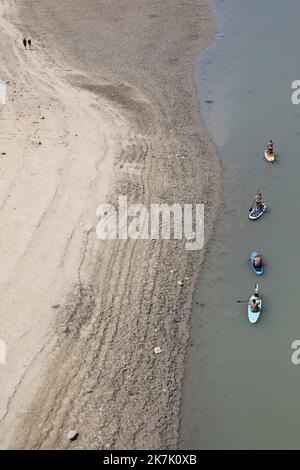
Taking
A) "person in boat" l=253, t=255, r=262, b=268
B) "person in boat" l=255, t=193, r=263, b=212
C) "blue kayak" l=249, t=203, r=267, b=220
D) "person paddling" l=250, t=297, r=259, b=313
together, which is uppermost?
"person in boat" l=255, t=193, r=263, b=212

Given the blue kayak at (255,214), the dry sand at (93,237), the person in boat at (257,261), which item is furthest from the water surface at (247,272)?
the dry sand at (93,237)

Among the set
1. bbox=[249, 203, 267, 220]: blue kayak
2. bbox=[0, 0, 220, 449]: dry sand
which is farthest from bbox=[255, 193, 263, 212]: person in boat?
bbox=[0, 0, 220, 449]: dry sand

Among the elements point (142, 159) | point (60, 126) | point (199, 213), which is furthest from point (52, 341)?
point (60, 126)

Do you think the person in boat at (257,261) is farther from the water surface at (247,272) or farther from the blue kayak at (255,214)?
the blue kayak at (255,214)

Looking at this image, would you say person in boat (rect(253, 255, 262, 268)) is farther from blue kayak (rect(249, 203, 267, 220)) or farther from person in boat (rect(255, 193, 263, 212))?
person in boat (rect(255, 193, 263, 212))

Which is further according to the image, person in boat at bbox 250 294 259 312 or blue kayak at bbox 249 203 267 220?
blue kayak at bbox 249 203 267 220

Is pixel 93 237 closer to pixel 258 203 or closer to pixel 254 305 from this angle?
pixel 254 305
